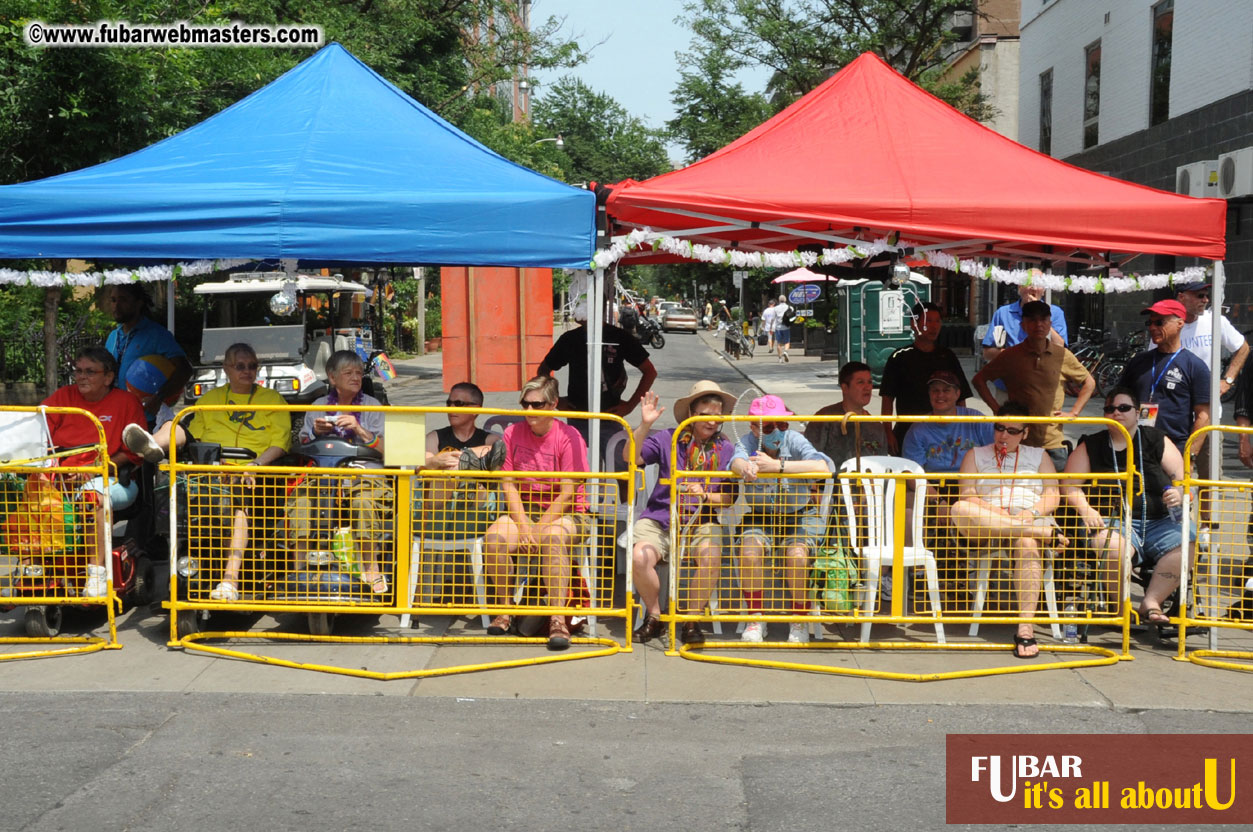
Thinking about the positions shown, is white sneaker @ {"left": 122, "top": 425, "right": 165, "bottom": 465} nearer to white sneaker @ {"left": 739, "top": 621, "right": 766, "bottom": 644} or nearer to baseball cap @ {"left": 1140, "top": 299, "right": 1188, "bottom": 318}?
white sneaker @ {"left": 739, "top": 621, "right": 766, "bottom": 644}

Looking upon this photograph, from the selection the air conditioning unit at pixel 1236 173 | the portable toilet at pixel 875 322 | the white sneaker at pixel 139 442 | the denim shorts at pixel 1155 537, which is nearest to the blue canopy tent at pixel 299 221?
the white sneaker at pixel 139 442

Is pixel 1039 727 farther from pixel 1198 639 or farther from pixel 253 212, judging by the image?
pixel 253 212

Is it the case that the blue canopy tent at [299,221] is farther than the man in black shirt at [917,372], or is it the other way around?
the man in black shirt at [917,372]

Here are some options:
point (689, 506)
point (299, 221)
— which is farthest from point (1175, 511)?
point (299, 221)

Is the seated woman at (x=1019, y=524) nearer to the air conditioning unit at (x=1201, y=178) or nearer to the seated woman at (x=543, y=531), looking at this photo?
the seated woman at (x=543, y=531)

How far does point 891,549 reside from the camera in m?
6.53

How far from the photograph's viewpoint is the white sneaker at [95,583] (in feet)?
20.9

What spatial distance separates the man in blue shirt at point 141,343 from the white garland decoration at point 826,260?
10.7 ft

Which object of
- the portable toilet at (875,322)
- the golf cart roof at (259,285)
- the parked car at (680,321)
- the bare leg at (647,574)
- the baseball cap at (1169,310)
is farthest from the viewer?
the parked car at (680,321)

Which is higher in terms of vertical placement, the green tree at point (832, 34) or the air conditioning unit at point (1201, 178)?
the green tree at point (832, 34)

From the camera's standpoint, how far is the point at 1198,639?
22.2ft

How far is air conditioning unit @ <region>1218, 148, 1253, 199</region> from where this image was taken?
15.9 meters

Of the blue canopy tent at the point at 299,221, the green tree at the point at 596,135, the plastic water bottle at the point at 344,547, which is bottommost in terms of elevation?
the plastic water bottle at the point at 344,547

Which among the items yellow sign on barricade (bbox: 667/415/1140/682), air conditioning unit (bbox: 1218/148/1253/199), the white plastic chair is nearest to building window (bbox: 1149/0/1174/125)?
air conditioning unit (bbox: 1218/148/1253/199)
